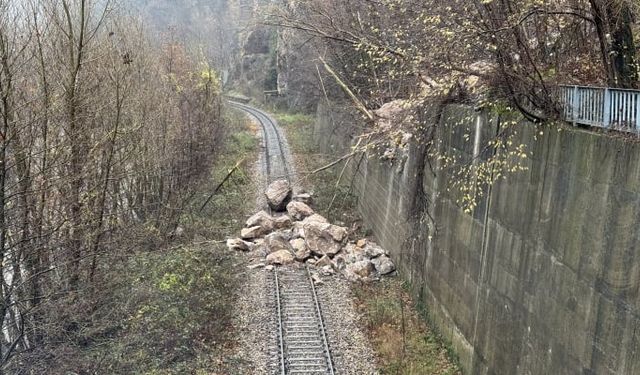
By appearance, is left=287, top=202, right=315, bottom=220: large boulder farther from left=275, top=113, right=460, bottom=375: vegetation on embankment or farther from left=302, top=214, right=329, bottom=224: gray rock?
left=275, top=113, right=460, bottom=375: vegetation on embankment

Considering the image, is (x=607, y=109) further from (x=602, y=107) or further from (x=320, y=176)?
(x=320, y=176)

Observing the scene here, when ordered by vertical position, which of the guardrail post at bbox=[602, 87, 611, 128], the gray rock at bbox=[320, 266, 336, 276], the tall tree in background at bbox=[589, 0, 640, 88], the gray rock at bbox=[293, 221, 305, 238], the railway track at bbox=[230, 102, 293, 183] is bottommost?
the gray rock at bbox=[320, 266, 336, 276]

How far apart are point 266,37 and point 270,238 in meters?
59.5

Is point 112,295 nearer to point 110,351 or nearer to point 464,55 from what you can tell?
point 110,351

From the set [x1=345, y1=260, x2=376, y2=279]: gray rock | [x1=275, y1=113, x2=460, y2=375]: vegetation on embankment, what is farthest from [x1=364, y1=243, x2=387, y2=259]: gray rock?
[x1=275, y1=113, x2=460, y2=375]: vegetation on embankment

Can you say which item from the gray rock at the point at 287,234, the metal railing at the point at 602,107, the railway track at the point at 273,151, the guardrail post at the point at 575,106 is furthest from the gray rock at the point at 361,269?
the guardrail post at the point at 575,106

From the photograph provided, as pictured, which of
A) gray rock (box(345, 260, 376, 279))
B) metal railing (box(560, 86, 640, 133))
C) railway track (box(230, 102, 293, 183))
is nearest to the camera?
metal railing (box(560, 86, 640, 133))

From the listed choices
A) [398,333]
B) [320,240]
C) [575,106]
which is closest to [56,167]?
[398,333]

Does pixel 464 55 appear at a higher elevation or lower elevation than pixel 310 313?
higher

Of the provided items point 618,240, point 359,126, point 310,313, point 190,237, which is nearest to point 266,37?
point 359,126

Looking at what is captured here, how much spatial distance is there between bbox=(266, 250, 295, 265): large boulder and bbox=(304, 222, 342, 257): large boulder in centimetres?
78

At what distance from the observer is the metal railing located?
646 cm

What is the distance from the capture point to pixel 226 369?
38.7 ft

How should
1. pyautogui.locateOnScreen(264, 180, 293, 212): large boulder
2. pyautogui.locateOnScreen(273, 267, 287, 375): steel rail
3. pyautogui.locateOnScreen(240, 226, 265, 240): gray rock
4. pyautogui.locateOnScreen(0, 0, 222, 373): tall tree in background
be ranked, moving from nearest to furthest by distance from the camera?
pyautogui.locateOnScreen(0, 0, 222, 373): tall tree in background → pyautogui.locateOnScreen(273, 267, 287, 375): steel rail → pyautogui.locateOnScreen(240, 226, 265, 240): gray rock → pyautogui.locateOnScreen(264, 180, 293, 212): large boulder
